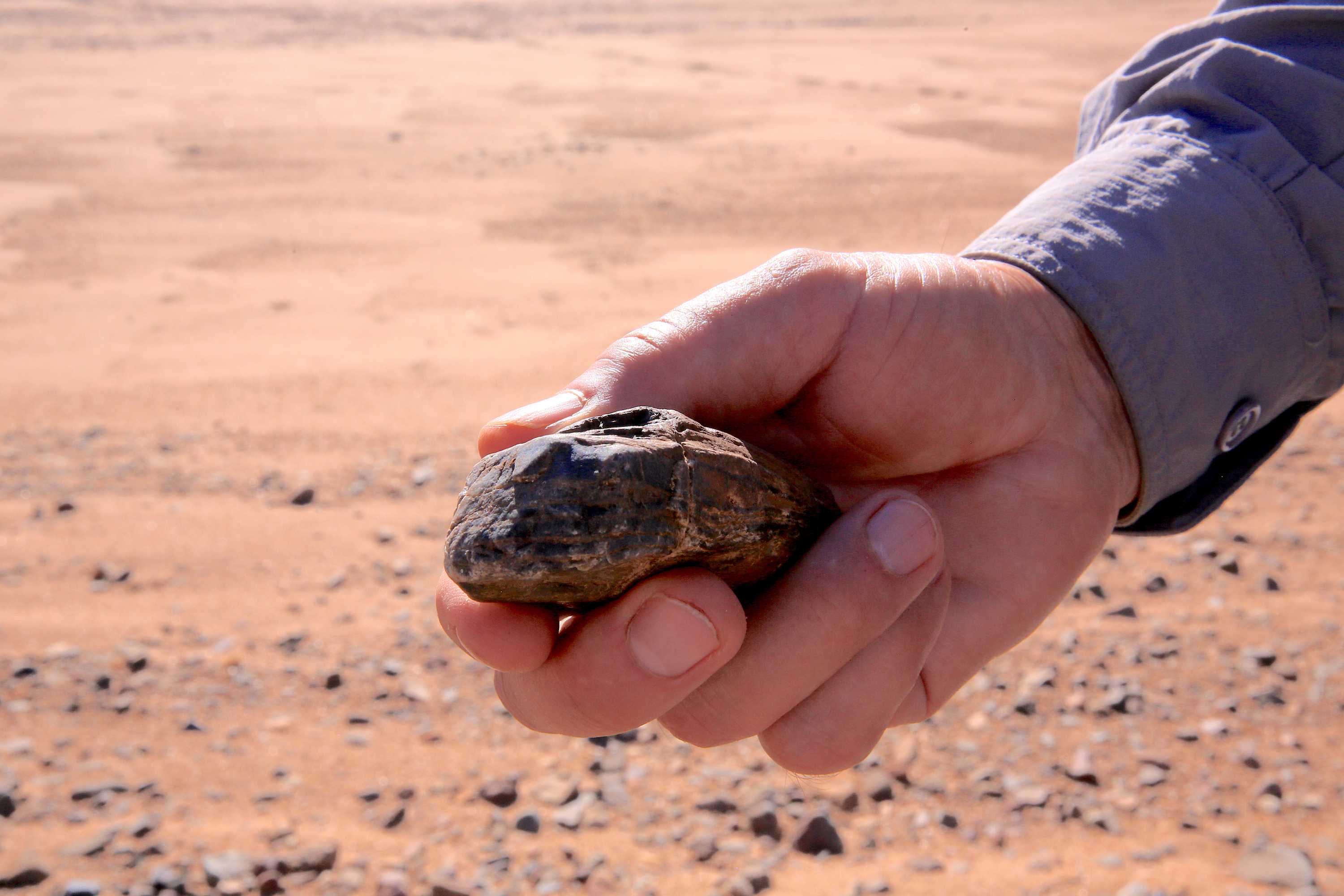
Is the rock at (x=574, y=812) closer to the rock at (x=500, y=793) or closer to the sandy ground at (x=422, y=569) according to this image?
the sandy ground at (x=422, y=569)

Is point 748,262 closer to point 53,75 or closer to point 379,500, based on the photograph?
point 379,500

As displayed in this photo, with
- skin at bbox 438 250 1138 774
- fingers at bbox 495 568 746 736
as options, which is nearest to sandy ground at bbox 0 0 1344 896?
skin at bbox 438 250 1138 774

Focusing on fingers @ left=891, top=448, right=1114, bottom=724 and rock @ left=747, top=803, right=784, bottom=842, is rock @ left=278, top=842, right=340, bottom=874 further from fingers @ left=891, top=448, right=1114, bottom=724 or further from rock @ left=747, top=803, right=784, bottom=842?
fingers @ left=891, top=448, right=1114, bottom=724

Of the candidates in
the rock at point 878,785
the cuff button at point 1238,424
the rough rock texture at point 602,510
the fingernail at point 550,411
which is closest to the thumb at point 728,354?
the fingernail at point 550,411

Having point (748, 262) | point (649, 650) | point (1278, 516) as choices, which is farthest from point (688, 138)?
point (649, 650)

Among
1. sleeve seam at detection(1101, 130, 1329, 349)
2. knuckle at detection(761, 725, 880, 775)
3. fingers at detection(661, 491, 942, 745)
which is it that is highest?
sleeve seam at detection(1101, 130, 1329, 349)

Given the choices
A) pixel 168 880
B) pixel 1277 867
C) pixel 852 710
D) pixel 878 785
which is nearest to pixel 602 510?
pixel 852 710
